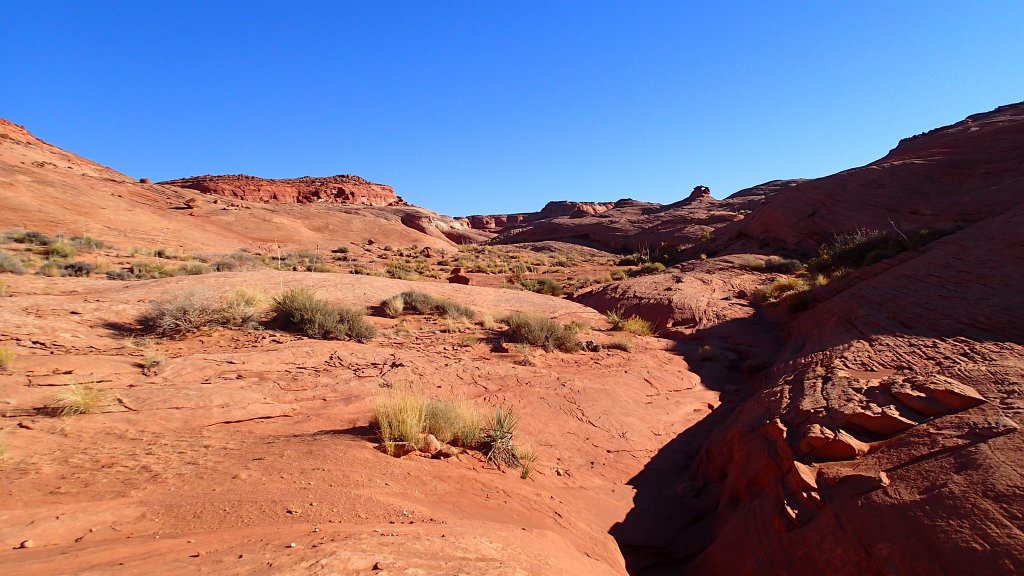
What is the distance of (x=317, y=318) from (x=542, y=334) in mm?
4167

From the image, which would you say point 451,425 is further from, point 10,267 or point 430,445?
point 10,267

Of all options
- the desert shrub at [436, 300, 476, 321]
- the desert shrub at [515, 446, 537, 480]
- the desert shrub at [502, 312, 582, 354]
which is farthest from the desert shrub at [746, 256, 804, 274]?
the desert shrub at [515, 446, 537, 480]

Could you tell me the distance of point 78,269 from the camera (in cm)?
1294

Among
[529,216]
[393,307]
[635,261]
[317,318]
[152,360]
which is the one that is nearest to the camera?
[152,360]

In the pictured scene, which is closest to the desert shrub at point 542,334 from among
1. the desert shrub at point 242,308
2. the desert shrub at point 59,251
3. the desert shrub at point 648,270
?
the desert shrub at point 242,308

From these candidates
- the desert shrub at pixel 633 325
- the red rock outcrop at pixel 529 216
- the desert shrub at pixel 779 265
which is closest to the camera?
the desert shrub at pixel 633 325

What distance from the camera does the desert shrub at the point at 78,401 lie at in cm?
435

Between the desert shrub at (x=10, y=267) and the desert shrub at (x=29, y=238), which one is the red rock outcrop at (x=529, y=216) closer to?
the desert shrub at (x=29, y=238)

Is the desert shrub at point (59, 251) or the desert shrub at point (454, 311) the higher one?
the desert shrub at point (59, 251)

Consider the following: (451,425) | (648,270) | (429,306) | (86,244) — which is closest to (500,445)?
(451,425)

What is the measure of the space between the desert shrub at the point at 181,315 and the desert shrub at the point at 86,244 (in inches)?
594

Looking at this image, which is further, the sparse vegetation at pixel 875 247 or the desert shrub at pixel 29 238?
the desert shrub at pixel 29 238

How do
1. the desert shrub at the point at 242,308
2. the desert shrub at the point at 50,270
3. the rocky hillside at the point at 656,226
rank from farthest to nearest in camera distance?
the rocky hillside at the point at 656,226, the desert shrub at the point at 50,270, the desert shrub at the point at 242,308

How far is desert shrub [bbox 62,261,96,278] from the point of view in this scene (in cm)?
1246
